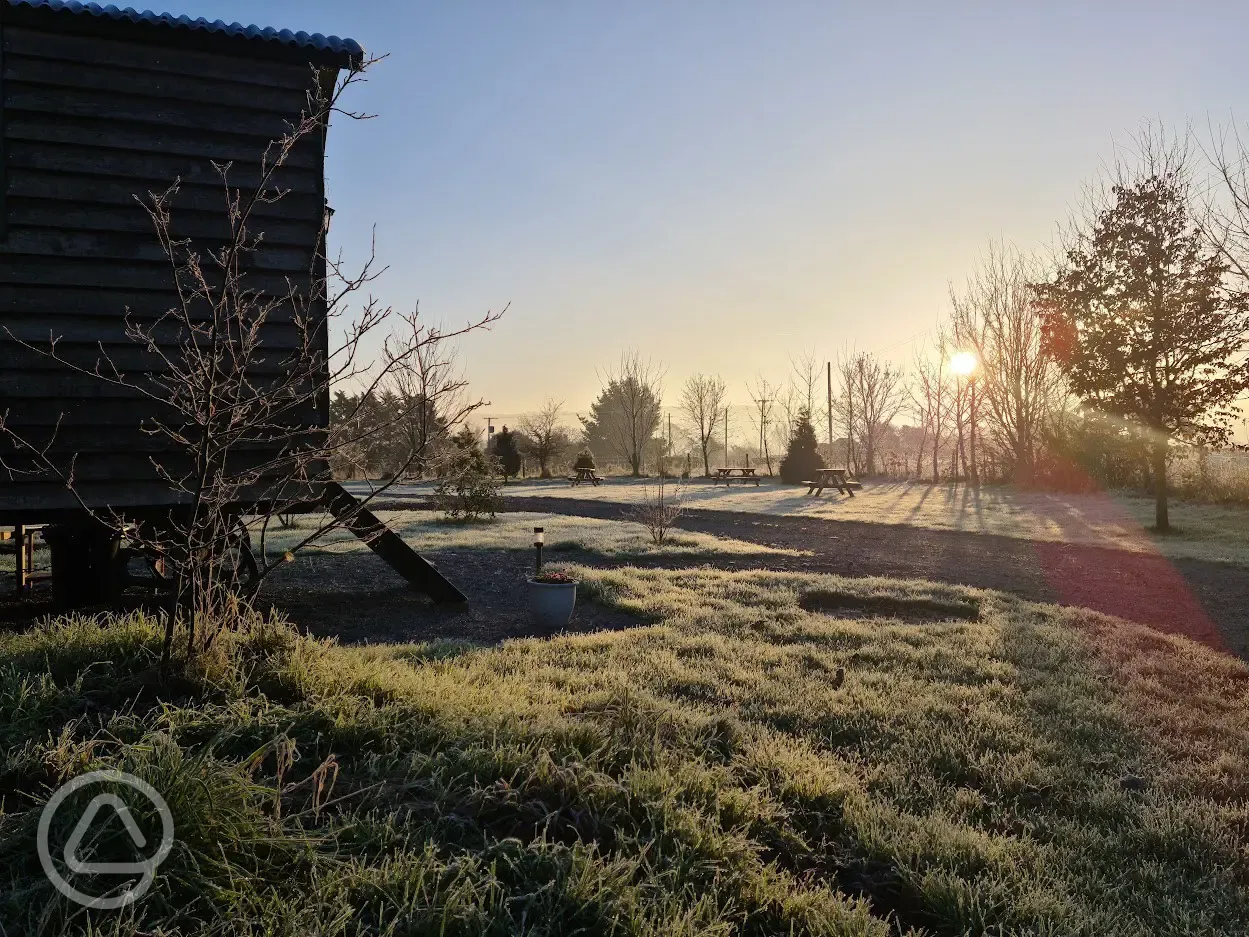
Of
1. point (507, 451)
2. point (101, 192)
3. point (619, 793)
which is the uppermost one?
point (101, 192)

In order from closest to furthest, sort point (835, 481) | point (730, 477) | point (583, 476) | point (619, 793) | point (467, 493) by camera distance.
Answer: point (619, 793) → point (467, 493) → point (835, 481) → point (583, 476) → point (730, 477)

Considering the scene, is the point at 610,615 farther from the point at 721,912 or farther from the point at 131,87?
the point at 131,87

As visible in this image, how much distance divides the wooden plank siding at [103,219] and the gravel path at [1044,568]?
6203mm

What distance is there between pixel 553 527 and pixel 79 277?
31.9 ft

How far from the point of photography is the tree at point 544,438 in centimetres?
3809

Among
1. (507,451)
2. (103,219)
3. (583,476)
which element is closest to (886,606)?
(103,219)

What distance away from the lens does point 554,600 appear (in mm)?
5820

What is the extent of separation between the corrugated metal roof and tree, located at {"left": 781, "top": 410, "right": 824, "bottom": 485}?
26047mm

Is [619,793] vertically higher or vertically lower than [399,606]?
higher

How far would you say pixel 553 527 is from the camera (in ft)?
46.4

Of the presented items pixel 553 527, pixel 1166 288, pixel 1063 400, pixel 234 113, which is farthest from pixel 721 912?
pixel 1063 400

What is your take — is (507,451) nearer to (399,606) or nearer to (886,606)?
(399,606)

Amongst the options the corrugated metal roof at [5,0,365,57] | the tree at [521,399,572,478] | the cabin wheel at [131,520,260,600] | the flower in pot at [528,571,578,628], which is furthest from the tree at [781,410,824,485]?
the corrugated metal roof at [5,0,365,57]

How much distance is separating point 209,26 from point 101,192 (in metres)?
1.40
